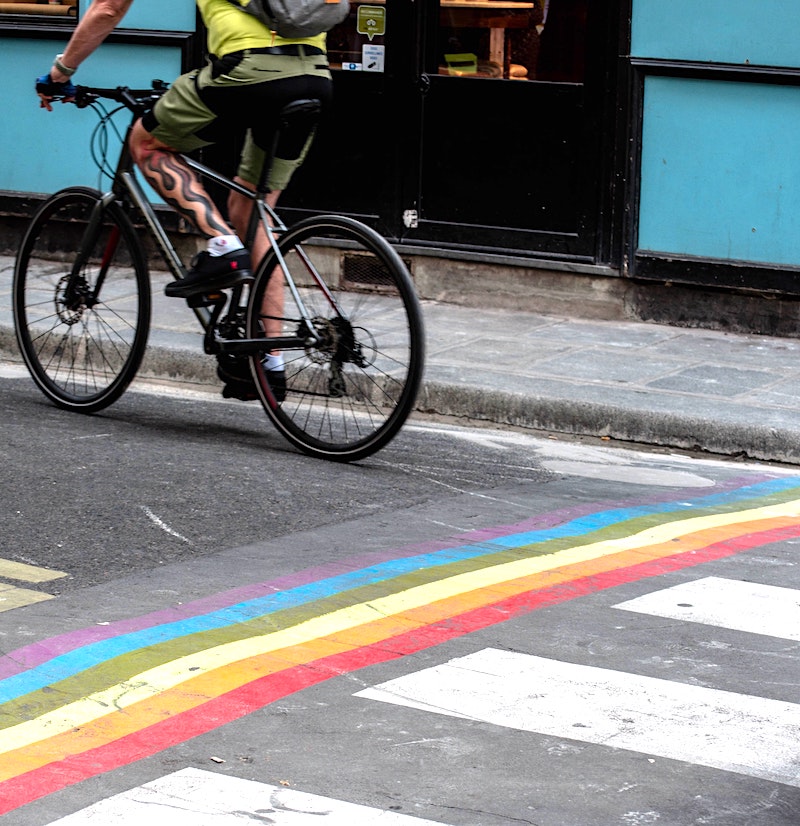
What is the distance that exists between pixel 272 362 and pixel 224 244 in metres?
0.47

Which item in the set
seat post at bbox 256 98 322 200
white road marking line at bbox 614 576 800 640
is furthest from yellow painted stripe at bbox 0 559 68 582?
seat post at bbox 256 98 322 200

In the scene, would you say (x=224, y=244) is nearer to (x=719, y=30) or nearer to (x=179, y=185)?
(x=179, y=185)

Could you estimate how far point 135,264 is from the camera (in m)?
6.52

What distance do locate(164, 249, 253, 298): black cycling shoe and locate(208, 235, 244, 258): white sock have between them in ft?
0.04

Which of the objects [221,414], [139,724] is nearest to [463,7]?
[221,414]

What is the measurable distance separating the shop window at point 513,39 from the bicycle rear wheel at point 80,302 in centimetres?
297

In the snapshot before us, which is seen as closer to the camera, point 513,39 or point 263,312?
point 263,312

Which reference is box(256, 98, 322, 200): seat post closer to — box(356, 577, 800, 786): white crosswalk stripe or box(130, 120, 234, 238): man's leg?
box(130, 120, 234, 238): man's leg

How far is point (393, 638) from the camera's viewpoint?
426 cm

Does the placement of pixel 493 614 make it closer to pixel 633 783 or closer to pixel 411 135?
pixel 633 783

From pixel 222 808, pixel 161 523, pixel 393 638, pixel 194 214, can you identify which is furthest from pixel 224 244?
pixel 222 808

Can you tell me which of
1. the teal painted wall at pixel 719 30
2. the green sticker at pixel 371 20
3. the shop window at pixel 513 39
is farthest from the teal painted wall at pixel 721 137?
the green sticker at pixel 371 20

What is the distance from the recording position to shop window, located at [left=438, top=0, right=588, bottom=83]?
29.2ft

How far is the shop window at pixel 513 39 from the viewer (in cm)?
891
